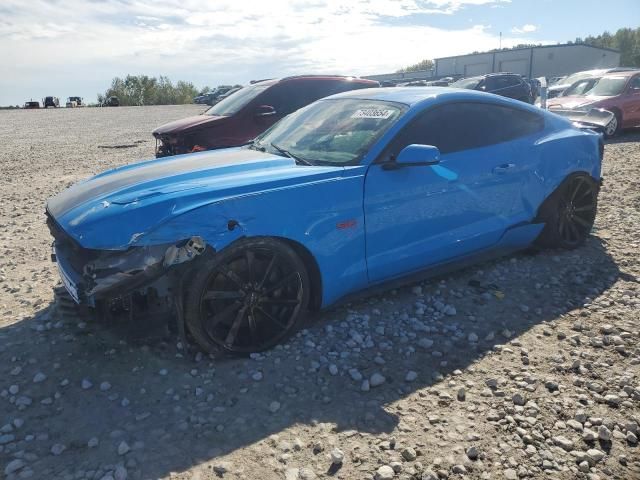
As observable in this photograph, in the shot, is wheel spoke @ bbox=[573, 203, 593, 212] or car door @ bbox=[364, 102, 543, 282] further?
wheel spoke @ bbox=[573, 203, 593, 212]

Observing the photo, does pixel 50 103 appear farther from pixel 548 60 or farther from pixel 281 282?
pixel 281 282

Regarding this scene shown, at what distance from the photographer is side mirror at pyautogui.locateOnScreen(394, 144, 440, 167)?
340cm

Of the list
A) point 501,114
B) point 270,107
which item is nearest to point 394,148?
point 501,114

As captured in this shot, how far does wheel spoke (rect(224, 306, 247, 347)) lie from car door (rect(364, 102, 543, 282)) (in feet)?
3.10

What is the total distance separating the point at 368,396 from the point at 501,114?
2716 millimetres

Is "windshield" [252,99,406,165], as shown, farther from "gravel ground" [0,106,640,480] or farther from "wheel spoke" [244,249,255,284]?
"gravel ground" [0,106,640,480]

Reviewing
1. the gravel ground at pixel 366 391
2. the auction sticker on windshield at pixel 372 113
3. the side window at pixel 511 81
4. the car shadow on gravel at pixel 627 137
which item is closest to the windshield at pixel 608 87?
the car shadow on gravel at pixel 627 137

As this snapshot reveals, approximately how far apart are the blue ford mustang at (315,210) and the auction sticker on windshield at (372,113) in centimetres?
1

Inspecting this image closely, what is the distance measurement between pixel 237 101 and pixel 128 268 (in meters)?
6.26

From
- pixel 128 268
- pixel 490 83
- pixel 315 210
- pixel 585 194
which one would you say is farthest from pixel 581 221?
pixel 490 83

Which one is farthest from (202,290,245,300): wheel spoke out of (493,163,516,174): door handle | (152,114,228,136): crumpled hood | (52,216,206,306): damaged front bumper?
(152,114,228,136): crumpled hood

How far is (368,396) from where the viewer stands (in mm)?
2838

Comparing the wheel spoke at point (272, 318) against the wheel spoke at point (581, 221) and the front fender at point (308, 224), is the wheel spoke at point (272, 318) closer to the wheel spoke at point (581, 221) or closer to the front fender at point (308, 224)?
the front fender at point (308, 224)

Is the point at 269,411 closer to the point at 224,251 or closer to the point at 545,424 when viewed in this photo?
the point at 224,251
